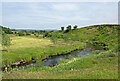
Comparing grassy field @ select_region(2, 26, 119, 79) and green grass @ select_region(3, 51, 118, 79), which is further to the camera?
grassy field @ select_region(2, 26, 119, 79)

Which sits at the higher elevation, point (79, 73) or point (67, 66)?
point (79, 73)

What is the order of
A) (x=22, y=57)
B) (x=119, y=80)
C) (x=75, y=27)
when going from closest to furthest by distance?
(x=119, y=80) < (x=22, y=57) < (x=75, y=27)

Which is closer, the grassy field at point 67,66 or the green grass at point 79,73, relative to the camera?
the green grass at point 79,73

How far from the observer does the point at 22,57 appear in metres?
37.5

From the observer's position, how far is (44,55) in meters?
42.1

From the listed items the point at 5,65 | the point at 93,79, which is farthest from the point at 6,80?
the point at 5,65

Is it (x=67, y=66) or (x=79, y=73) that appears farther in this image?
(x=67, y=66)

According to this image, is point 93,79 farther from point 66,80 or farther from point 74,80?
point 66,80

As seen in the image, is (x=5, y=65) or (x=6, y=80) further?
(x=5, y=65)

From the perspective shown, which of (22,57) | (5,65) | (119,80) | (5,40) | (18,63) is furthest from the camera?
(5,40)

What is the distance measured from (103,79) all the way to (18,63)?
3073 centimetres

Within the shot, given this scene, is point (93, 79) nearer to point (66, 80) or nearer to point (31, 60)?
point (66, 80)

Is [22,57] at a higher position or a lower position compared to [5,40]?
lower

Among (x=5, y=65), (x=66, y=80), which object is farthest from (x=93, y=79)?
(x=5, y=65)
